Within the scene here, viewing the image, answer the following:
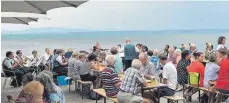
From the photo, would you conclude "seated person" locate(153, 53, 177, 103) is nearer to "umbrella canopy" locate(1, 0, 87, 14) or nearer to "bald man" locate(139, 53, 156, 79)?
"bald man" locate(139, 53, 156, 79)

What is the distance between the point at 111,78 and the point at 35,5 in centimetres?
179

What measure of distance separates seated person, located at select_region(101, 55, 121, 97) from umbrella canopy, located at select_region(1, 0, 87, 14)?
1.37 meters

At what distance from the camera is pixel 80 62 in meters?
9.34

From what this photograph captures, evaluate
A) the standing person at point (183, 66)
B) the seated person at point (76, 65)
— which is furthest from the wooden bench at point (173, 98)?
the seated person at point (76, 65)

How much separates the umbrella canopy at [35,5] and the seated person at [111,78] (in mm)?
1372

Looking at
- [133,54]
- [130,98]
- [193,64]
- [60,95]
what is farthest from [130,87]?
[133,54]

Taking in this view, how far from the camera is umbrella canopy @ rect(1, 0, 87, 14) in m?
5.44

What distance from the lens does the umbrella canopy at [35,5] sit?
5.44 metres

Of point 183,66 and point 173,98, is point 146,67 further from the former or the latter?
point 173,98

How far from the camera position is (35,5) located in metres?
6.03

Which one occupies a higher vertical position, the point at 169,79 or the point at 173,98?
the point at 169,79

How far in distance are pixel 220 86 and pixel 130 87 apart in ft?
5.79

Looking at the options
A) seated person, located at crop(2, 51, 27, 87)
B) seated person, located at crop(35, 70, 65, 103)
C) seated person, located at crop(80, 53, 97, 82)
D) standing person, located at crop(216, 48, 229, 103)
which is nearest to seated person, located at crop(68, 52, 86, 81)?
seated person, located at crop(80, 53, 97, 82)

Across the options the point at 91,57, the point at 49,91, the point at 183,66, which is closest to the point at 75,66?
the point at 91,57
